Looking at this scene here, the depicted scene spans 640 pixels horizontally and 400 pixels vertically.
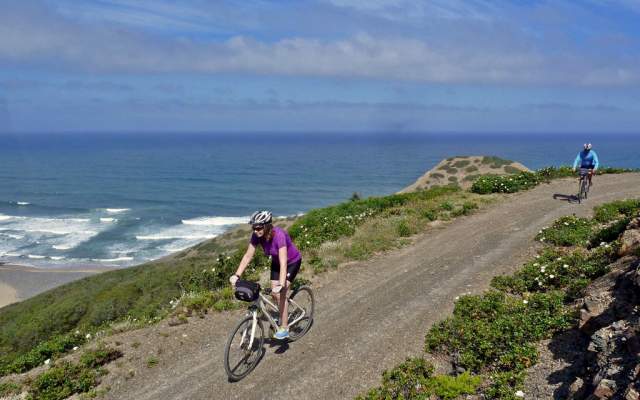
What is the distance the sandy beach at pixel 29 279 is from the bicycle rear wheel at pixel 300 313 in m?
44.9

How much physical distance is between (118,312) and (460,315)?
2061 centimetres

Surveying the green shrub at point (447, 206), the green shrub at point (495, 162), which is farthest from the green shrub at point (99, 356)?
the green shrub at point (495, 162)

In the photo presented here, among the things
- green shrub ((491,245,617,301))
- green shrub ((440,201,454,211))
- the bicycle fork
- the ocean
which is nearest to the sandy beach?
the ocean

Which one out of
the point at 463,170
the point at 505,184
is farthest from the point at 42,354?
the point at 463,170

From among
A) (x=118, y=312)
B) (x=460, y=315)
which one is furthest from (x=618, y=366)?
(x=118, y=312)

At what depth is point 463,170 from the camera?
6300cm

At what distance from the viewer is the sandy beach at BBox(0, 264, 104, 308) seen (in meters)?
45.5

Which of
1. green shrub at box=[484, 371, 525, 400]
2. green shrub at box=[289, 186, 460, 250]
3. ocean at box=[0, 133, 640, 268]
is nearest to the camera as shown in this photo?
green shrub at box=[484, 371, 525, 400]

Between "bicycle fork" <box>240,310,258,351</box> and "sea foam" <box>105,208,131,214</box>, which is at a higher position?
"bicycle fork" <box>240,310,258,351</box>

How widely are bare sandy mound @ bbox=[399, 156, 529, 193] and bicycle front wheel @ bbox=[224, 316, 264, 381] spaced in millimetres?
49543

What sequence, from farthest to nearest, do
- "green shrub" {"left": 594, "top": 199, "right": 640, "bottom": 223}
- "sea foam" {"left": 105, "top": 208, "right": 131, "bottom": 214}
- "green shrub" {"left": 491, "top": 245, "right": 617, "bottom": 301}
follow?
"sea foam" {"left": 105, "top": 208, "right": 131, "bottom": 214}
"green shrub" {"left": 594, "top": 199, "right": 640, "bottom": 223}
"green shrub" {"left": 491, "top": 245, "right": 617, "bottom": 301}

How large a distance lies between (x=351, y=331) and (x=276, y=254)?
2.94 metres

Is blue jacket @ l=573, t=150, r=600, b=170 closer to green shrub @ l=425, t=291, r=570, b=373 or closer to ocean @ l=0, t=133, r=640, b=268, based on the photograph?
green shrub @ l=425, t=291, r=570, b=373

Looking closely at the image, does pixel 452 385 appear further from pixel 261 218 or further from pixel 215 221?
pixel 215 221
